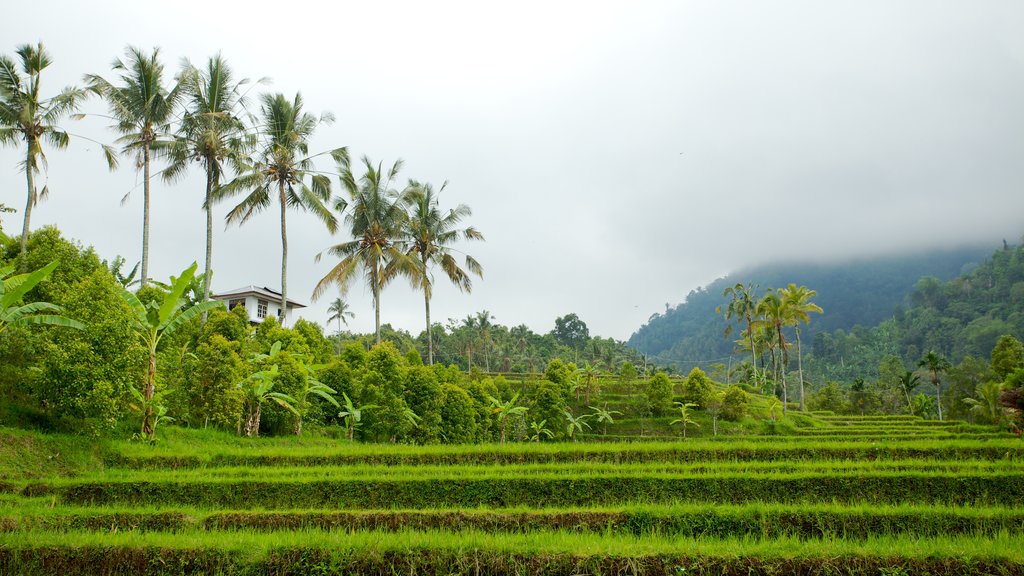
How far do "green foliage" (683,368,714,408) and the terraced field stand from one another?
20.1 metres

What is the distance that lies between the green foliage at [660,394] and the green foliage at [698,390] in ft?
4.13

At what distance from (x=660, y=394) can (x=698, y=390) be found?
90.0 inches

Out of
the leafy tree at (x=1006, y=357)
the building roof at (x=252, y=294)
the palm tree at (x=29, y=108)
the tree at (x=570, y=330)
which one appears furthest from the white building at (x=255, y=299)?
the tree at (x=570, y=330)

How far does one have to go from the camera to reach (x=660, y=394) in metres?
36.6

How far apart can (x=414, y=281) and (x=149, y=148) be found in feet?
41.9

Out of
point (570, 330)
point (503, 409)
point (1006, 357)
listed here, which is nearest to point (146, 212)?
point (503, 409)

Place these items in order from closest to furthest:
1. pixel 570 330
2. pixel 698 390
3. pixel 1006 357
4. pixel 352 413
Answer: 1. pixel 352 413
2. pixel 698 390
3. pixel 1006 357
4. pixel 570 330

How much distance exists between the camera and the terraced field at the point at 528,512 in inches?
276

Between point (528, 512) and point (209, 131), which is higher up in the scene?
point (209, 131)

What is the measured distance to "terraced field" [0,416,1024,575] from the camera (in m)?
7.01

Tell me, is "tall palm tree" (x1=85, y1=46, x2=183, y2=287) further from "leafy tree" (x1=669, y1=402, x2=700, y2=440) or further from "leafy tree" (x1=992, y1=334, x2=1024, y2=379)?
"leafy tree" (x1=992, y1=334, x2=1024, y2=379)

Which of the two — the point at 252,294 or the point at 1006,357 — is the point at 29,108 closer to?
the point at 252,294

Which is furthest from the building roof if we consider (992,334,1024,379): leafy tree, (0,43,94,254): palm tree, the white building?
(992,334,1024,379): leafy tree

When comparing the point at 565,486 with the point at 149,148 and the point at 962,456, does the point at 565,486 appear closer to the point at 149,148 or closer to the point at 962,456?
the point at 962,456
